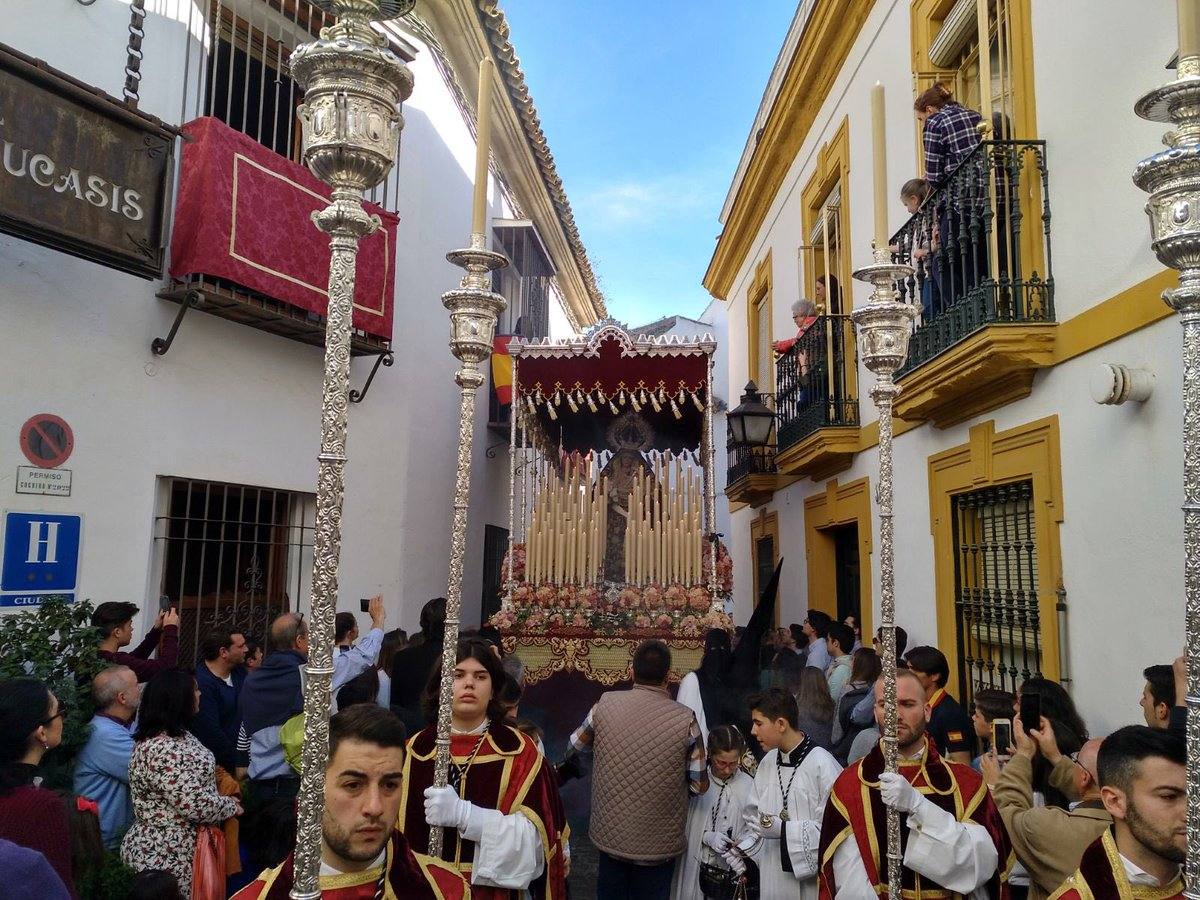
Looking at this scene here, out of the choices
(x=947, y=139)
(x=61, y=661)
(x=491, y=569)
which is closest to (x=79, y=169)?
(x=61, y=661)

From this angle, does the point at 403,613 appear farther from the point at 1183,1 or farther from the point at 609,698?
the point at 1183,1

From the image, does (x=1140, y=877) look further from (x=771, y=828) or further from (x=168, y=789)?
(x=168, y=789)

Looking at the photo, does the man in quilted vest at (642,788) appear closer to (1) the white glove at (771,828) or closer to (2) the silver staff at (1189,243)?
(1) the white glove at (771,828)

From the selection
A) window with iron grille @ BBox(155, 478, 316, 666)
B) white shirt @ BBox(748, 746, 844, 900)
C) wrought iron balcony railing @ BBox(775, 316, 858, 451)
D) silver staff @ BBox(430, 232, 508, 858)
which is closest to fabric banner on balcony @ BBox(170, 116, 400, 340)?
window with iron grille @ BBox(155, 478, 316, 666)

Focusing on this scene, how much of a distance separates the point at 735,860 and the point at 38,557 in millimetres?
3628

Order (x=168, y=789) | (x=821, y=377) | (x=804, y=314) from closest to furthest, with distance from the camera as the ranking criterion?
(x=168, y=789) → (x=821, y=377) → (x=804, y=314)

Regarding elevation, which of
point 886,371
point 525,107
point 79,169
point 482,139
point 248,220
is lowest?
point 886,371

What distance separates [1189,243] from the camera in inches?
64.3

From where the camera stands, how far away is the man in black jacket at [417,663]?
451 centimetres

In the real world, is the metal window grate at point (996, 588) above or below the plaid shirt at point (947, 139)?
below

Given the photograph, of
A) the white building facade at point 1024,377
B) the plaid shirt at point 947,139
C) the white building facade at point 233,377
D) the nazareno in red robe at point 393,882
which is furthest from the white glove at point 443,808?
the plaid shirt at point 947,139

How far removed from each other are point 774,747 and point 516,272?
8848 millimetres

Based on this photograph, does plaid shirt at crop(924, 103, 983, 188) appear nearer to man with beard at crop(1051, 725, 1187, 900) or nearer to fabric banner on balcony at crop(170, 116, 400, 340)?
fabric banner on balcony at crop(170, 116, 400, 340)

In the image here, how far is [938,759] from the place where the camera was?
2.73 metres
